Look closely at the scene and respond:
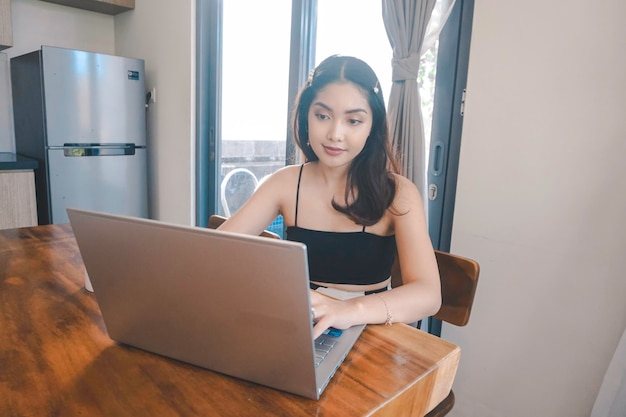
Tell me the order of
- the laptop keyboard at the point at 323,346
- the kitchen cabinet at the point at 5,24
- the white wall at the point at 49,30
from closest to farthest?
1. the laptop keyboard at the point at 323,346
2. the kitchen cabinet at the point at 5,24
3. the white wall at the point at 49,30

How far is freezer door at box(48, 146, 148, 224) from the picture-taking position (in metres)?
2.73

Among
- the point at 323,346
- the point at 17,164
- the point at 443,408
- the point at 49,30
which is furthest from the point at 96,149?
the point at 443,408

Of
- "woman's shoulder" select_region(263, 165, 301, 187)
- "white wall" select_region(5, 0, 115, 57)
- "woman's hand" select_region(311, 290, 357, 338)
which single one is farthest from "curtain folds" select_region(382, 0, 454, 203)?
"white wall" select_region(5, 0, 115, 57)

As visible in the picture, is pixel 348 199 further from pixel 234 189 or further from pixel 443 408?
pixel 234 189

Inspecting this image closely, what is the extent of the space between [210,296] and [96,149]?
105 inches

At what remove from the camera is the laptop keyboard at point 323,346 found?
65cm

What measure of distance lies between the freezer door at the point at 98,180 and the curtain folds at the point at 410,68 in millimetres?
2080

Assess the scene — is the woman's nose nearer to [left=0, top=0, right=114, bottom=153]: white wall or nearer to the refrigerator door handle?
the refrigerator door handle

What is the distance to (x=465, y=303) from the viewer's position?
1.09 meters

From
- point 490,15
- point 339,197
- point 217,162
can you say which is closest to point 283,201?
point 339,197

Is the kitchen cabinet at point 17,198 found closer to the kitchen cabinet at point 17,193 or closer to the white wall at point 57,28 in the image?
the kitchen cabinet at point 17,193

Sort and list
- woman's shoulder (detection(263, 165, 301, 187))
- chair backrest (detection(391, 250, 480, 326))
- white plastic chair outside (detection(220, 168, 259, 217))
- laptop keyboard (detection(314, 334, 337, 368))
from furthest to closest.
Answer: white plastic chair outside (detection(220, 168, 259, 217)), woman's shoulder (detection(263, 165, 301, 187)), chair backrest (detection(391, 250, 480, 326)), laptop keyboard (detection(314, 334, 337, 368))

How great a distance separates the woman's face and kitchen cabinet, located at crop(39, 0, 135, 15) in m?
2.72

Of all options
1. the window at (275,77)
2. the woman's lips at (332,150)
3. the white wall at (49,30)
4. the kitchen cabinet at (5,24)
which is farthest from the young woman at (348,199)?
the white wall at (49,30)
